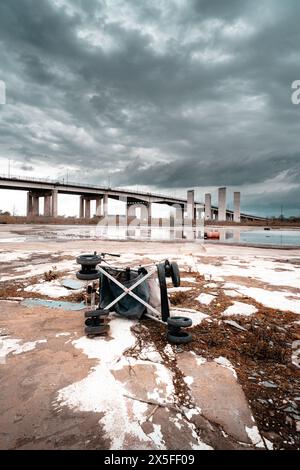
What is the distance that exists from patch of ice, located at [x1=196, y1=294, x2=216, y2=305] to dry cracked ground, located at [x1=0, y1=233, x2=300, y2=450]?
22cm

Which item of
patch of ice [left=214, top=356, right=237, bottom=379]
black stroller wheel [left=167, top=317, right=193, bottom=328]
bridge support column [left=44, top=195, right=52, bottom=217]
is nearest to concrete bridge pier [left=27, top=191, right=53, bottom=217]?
bridge support column [left=44, top=195, right=52, bottom=217]

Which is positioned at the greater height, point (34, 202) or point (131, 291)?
point (34, 202)

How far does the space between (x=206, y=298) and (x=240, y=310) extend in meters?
0.90

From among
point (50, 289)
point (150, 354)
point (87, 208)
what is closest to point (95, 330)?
point (150, 354)

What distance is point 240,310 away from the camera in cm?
476

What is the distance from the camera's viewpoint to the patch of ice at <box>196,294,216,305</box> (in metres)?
5.28

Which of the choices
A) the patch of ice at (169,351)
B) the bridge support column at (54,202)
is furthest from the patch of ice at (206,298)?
the bridge support column at (54,202)

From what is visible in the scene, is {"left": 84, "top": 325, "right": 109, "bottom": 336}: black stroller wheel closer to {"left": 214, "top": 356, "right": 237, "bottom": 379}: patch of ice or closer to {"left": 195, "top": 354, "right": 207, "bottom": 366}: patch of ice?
{"left": 195, "top": 354, "right": 207, "bottom": 366}: patch of ice

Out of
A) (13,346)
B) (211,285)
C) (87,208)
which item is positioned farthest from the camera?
(87,208)

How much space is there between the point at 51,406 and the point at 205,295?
4079 millimetres

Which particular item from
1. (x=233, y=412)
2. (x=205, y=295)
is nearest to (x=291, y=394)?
(x=233, y=412)

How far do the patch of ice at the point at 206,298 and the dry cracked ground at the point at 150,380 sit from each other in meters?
0.22

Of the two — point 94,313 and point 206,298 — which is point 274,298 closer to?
point 206,298
